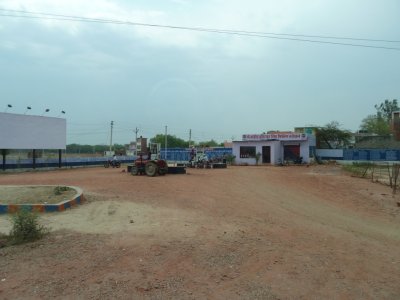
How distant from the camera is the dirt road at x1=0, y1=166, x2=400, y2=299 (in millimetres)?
5930

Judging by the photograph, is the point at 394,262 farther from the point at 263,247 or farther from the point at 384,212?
the point at 384,212

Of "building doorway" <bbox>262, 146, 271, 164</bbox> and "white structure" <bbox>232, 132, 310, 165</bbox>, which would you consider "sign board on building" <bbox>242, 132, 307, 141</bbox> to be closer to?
"white structure" <bbox>232, 132, 310, 165</bbox>

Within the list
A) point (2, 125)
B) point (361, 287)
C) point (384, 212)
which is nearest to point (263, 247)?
point (361, 287)

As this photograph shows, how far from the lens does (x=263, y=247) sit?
26.6 ft

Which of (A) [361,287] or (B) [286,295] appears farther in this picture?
(A) [361,287]

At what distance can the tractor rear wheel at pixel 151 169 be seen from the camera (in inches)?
1106

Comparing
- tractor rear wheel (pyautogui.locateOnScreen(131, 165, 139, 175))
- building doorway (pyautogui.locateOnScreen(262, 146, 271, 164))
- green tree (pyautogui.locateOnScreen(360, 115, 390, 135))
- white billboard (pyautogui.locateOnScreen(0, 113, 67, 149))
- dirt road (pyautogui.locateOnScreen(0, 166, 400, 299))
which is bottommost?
dirt road (pyautogui.locateOnScreen(0, 166, 400, 299))

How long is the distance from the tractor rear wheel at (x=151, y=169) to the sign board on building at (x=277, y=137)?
2445 cm

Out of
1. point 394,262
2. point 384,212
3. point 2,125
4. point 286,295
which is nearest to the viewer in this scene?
point 286,295

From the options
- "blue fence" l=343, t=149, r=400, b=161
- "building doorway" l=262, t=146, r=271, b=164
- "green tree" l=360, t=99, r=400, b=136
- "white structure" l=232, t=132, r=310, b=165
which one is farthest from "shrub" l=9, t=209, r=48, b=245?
"green tree" l=360, t=99, r=400, b=136

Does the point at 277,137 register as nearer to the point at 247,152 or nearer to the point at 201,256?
the point at 247,152

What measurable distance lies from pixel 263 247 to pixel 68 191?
906 centimetres

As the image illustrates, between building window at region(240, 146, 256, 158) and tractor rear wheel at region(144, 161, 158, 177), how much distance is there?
78.8ft

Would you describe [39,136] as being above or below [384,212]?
above
